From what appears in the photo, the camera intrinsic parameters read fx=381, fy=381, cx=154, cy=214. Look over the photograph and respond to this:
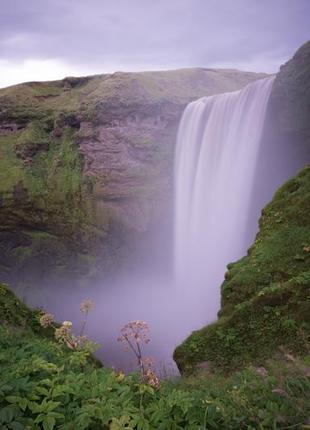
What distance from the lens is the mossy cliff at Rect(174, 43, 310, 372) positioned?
730cm

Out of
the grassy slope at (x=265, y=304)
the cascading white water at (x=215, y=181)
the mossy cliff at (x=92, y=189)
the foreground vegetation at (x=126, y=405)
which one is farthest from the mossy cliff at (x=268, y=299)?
the mossy cliff at (x=92, y=189)

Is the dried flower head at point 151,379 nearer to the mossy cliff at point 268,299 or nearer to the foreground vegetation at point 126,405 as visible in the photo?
the foreground vegetation at point 126,405

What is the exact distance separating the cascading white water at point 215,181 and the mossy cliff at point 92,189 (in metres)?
2.63

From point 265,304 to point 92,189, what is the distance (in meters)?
23.7

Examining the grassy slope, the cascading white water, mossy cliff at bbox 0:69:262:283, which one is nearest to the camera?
the grassy slope

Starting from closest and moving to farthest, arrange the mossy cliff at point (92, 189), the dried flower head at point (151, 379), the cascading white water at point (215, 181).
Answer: the dried flower head at point (151, 379)
the cascading white water at point (215, 181)
the mossy cliff at point (92, 189)

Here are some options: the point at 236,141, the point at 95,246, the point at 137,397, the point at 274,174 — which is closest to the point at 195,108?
the point at 236,141

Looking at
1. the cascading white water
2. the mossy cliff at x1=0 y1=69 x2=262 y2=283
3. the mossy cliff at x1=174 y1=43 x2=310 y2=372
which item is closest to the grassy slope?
the mossy cliff at x1=174 y1=43 x2=310 y2=372

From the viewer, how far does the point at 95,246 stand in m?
30.2

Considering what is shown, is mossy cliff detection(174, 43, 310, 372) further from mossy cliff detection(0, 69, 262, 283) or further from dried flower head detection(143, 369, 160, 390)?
mossy cliff detection(0, 69, 262, 283)

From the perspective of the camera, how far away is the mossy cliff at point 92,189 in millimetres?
30047

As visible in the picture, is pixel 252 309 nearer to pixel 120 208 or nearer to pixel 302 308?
pixel 302 308

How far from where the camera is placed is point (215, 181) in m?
25.3

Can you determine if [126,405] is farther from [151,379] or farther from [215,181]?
[215,181]
